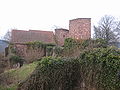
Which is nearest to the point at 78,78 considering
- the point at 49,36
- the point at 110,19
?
the point at 49,36

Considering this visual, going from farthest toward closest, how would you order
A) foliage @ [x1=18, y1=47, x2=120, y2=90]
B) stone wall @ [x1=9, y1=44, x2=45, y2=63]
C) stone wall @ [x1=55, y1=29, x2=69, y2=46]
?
stone wall @ [x1=55, y1=29, x2=69, y2=46]
stone wall @ [x1=9, y1=44, x2=45, y2=63]
foliage @ [x1=18, y1=47, x2=120, y2=90]

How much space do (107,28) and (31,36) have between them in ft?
40.3

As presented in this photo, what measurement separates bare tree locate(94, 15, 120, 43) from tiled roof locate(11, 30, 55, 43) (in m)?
7.66

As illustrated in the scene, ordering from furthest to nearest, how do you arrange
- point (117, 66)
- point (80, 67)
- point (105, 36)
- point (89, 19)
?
point (105, 36), point (89, 19), point (80, 67), point (117, 66)

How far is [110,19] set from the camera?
26594mm

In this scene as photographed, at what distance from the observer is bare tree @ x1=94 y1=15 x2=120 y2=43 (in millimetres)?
25731

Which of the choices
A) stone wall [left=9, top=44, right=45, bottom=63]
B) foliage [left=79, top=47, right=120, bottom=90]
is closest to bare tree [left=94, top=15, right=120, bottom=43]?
stone wall [left=9, top=44, right=45, bottom=63]

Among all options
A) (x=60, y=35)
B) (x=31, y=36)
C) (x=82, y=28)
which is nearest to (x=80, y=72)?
(x=82, y=28)

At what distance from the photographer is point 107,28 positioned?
85.4 feet

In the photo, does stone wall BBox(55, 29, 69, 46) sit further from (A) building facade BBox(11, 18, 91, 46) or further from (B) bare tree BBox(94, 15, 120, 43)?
(B) bare tree BBox(94, 15, 120, 43)


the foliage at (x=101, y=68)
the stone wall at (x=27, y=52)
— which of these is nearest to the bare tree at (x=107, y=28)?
the stone wall at (x=27, y=52)

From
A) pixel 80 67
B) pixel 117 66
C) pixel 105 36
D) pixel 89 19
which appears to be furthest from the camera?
pixel 105 36

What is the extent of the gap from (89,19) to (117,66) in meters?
15.2

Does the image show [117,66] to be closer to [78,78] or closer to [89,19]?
[78,78]
